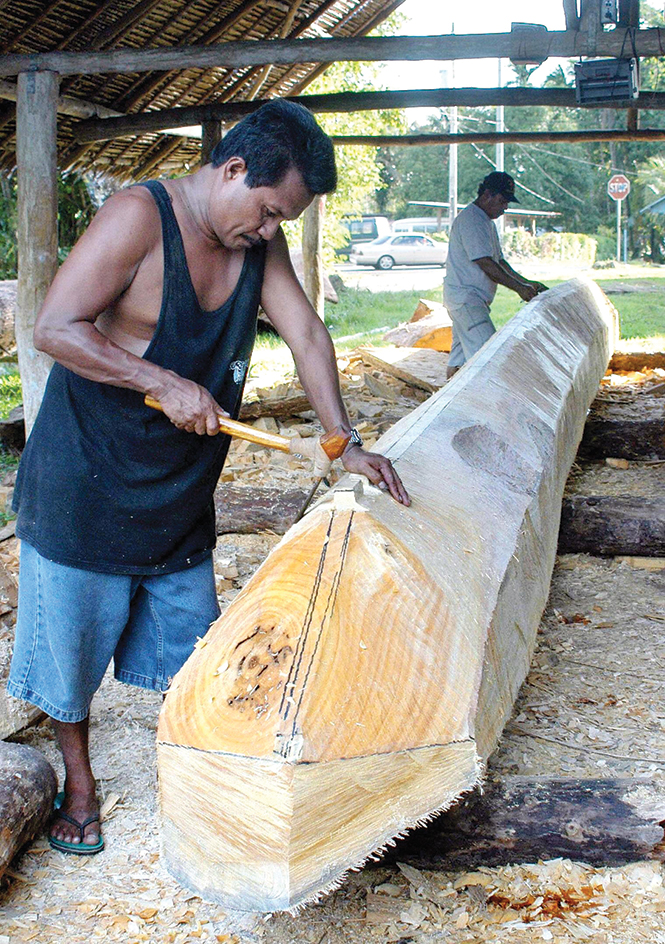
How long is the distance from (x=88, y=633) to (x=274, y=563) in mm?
666

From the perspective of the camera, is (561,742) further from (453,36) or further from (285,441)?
(453,36)

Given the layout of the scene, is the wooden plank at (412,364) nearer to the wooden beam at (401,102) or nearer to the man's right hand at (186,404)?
the wooden beam at (401,102)

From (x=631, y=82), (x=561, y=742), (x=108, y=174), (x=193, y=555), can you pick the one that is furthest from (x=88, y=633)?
(x=108, y=174)

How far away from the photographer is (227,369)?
2.45 meters

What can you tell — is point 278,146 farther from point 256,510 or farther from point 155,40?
point 155,40

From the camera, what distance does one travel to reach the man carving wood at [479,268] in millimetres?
6949

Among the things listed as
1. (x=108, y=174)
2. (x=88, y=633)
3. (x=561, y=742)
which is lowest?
(x=561, y=742)

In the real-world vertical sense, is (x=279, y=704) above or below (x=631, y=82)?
below

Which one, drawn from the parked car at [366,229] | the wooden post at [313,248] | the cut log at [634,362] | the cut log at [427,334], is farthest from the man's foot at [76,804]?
the parked car at [366,229]

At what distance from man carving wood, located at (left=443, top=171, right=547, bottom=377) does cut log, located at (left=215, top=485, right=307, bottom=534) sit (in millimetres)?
2896

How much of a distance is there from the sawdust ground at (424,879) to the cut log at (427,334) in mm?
7576

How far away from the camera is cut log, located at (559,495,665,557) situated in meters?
4.26

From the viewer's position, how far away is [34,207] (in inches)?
216

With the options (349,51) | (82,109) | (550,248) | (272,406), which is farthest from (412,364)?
(550,248)
